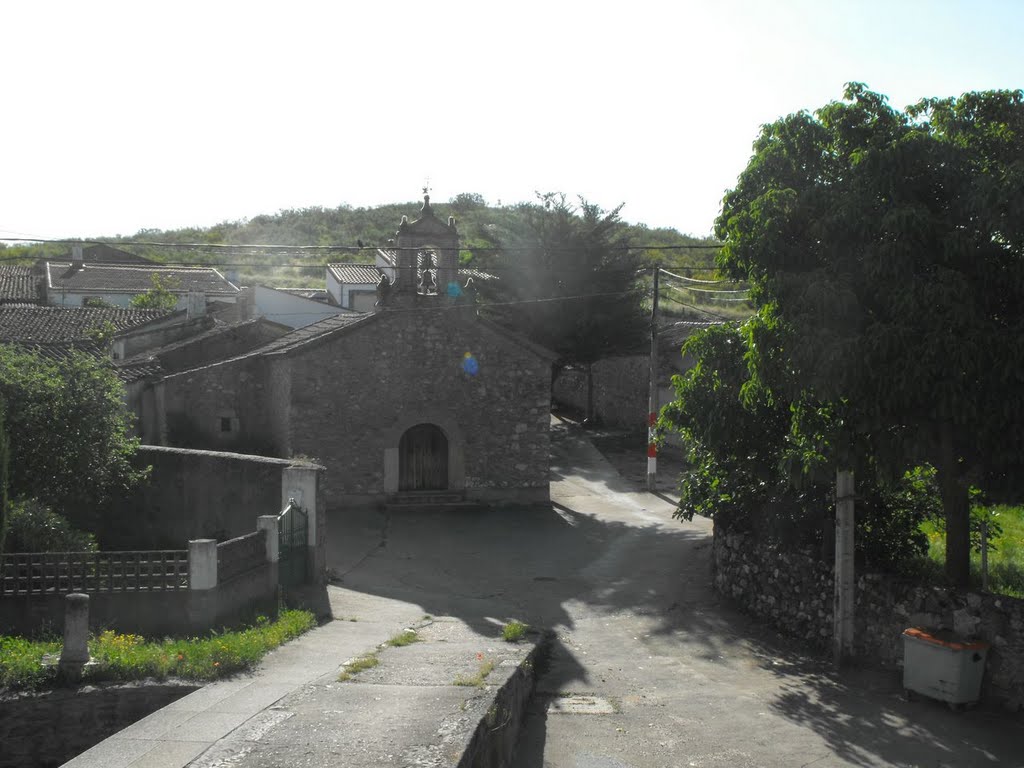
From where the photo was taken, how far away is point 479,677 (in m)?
9.29

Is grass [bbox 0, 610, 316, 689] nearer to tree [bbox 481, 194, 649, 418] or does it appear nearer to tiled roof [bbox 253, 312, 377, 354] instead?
tiled roof [bbox 253, 312, 377, 354]

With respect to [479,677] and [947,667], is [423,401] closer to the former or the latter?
[479,677]

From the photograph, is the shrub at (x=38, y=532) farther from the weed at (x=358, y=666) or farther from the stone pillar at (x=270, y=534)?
the weed at (x=358, y=666)

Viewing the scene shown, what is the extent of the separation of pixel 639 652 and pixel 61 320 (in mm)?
25836

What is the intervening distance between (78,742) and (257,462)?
23.0ft

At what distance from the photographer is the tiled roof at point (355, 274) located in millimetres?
47969

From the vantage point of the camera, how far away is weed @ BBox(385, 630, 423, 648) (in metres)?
11.5

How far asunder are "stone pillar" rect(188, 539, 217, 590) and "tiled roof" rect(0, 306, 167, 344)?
2001 cm

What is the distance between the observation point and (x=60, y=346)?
22.5 metres

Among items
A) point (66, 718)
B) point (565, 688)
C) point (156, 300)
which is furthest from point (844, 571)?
point (156, 300)

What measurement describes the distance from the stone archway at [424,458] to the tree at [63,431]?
7686mm

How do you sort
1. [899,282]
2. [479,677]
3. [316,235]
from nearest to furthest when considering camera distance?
[479,677] → [899,282] → [316,235]

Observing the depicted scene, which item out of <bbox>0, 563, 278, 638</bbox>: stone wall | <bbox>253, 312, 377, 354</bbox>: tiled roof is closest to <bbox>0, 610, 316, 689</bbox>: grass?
<bbox>0, 563, 278, 638</bbox>: stone wall

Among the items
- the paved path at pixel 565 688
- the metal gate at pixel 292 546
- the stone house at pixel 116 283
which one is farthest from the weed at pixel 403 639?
the stone house at pixel 116 283
